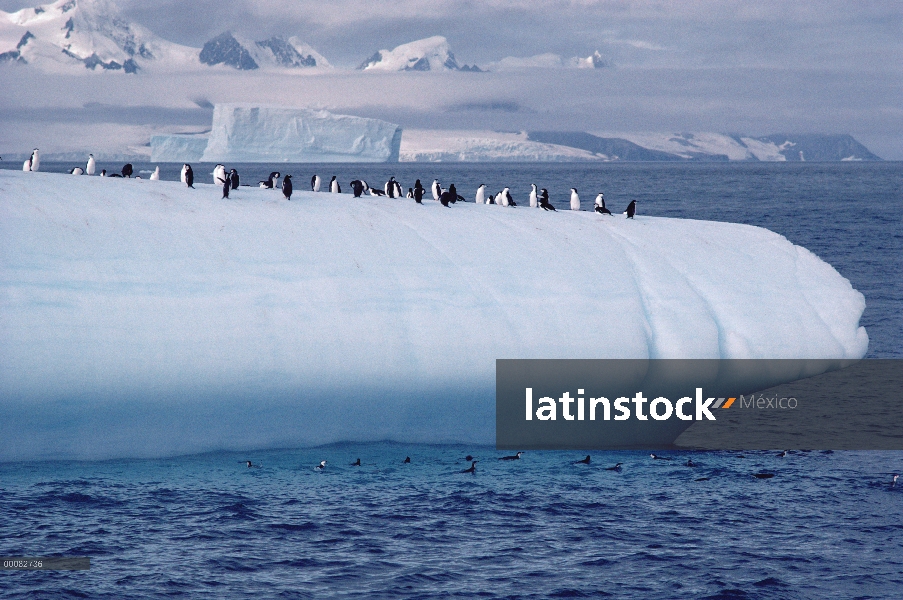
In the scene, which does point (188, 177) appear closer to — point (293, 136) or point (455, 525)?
point (455, 525)

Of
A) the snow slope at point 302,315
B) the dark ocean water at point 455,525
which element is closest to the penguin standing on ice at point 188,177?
the snow slope at point 302,315

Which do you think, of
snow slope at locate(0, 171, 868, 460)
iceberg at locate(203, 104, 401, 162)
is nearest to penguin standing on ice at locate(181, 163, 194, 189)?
snow slope at locate(0, 171, 868, 460)

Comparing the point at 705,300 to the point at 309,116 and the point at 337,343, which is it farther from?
the point at 309,116

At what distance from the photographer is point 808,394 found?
777 inches

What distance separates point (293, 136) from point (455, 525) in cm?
13631

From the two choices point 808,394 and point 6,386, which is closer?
point 6,386

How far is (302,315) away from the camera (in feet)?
45.7

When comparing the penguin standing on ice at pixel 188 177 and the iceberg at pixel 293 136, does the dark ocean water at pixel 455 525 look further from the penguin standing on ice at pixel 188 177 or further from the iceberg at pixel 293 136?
the iceberg at pixel 293 136

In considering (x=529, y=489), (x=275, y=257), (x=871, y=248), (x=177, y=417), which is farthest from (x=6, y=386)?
(x=871, y=248)

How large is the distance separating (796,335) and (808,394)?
13.4 feet

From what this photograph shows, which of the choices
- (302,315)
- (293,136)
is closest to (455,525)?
(302,315)

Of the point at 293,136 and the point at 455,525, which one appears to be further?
the point at 293,136

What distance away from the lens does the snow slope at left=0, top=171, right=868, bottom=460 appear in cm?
1290

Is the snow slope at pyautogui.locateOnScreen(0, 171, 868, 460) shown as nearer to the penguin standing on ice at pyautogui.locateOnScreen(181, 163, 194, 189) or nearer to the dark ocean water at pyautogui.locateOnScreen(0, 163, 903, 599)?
the dark ocean water at pyautogui.locateOnScreen(0, 163, 903, 599)
